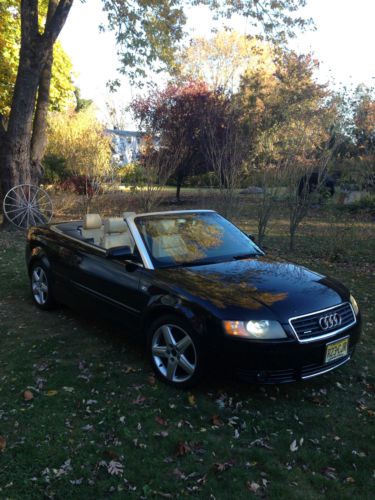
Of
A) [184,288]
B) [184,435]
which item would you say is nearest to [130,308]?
[184,288]

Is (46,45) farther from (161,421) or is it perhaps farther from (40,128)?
(161,421)

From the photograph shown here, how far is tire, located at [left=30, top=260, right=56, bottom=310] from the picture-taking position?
221 inches

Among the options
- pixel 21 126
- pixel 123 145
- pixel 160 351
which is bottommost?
pixel 160 351

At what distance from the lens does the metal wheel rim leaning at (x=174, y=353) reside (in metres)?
3.66

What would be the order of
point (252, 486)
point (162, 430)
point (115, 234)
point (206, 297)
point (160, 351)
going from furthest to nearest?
point (115, 234)
point (160, 351)
point (206, 297)
point (162, 430)
point (252, 486)

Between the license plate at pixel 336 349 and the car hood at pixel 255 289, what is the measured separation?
30 cm

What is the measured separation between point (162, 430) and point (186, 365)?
1.96 ft

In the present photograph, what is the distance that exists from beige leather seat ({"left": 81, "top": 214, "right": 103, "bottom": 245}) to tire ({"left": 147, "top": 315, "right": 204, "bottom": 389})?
193cm

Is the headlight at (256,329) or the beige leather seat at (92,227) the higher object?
the beige leather seat at (92,227)

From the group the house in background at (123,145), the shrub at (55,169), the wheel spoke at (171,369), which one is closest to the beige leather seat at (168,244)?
the wheel spoke at (171,369)

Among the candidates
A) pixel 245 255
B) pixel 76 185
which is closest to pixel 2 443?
pixel 245 255

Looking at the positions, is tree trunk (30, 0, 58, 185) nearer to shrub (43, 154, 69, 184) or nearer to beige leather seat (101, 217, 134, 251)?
shrub (43, 154, 69, 184)

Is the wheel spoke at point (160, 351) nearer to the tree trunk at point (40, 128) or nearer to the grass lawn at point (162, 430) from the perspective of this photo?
the grass lawn at point (162, 430)

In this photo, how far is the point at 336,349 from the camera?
11.6ft
